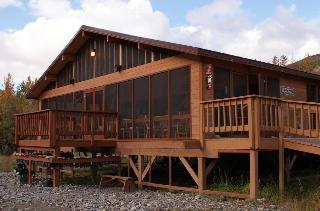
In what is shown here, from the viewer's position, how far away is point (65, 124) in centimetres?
1388

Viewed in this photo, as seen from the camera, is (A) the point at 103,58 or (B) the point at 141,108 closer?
(B) the point at 141,108

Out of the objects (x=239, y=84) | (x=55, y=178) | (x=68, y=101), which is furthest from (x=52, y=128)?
(x=68, y=101)

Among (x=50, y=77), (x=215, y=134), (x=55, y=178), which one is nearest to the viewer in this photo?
(x=215, y=134)

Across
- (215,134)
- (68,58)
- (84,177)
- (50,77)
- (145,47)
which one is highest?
(68,58)

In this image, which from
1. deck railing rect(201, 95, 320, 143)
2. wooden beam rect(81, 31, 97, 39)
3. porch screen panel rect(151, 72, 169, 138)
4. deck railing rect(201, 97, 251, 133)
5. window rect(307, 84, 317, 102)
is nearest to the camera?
deck railing rect(201, 95, 320, 143)

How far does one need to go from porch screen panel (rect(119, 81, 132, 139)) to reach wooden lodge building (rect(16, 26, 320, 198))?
0.12 feet

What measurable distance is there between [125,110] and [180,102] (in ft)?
9.88

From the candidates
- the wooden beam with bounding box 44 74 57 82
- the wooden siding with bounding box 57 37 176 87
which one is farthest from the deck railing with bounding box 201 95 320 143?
the wooden beam with bounding box 44 74 57 82

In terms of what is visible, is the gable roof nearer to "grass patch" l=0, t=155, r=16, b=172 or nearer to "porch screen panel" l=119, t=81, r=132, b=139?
"porch screen panel" l=119, t=81, r=132, b=139

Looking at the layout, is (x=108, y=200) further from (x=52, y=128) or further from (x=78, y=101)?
(x=78, y=101)

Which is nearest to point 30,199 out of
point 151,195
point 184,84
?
point 151,195

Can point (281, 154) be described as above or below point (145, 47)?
below

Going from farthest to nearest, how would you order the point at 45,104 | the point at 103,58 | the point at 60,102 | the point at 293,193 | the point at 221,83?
the point at 45,104 → the point at 60,102 → the point at 103,58 → the point at 221,83 → the point at 293,193

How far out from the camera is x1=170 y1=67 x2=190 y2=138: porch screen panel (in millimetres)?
12664
